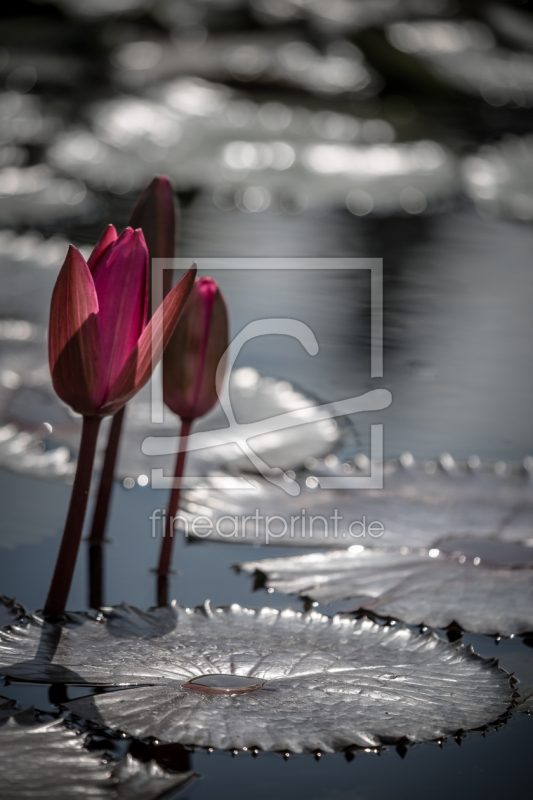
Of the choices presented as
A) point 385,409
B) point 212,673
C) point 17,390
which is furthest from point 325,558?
point 17,390

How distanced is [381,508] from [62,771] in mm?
592

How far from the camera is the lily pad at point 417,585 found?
2.52 feet

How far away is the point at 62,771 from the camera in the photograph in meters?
0.48

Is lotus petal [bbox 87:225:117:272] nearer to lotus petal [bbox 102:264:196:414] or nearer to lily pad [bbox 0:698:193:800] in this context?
lotus petal [bbox 102:264:196:414]

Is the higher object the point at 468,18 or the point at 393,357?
the point at 468,18

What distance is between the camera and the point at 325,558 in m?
0.88

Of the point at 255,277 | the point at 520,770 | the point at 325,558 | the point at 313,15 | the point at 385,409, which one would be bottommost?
the point at 520,770

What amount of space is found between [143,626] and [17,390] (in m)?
0.71

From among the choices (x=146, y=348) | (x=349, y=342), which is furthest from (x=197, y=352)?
(x=349, y=342)

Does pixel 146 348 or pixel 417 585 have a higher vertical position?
pixel 146 348

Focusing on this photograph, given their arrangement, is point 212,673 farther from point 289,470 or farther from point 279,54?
point 279,54

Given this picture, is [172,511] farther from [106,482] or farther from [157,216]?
[157,216]

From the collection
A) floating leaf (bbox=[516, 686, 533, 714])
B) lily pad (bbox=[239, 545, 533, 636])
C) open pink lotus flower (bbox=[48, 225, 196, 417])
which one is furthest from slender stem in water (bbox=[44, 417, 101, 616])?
floating leaf (bbox=[516, 686, 533, 714])

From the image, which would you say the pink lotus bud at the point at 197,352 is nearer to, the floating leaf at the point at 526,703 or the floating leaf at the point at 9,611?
the floating leaf at the point at 9,611
